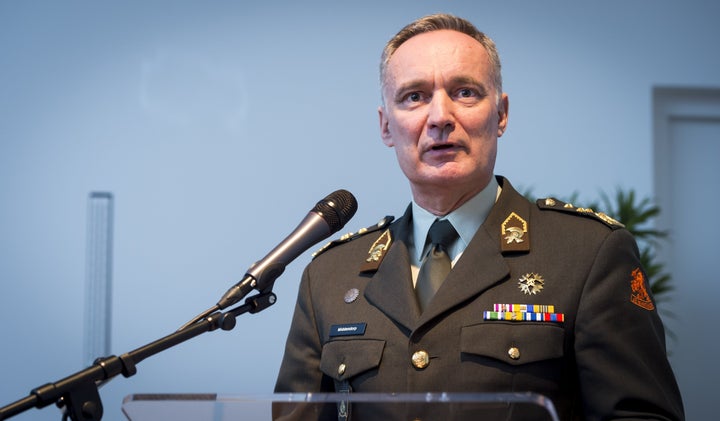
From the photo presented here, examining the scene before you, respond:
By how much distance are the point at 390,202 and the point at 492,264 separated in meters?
2.30

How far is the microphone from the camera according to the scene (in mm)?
1239

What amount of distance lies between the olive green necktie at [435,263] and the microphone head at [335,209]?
222 millimetres

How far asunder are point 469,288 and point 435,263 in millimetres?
117

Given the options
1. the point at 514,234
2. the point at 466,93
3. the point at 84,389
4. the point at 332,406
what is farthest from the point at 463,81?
the point at 84,389

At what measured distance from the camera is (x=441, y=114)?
151 centimetres

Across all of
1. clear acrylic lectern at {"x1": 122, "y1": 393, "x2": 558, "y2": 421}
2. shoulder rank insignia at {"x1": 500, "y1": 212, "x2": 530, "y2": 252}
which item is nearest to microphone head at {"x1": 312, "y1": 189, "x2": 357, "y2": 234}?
shoulder rank insignia at {"x1": 500, "y1": 212, "x2": 530, "y2": 252}

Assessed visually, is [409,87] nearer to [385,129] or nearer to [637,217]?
[385,129]

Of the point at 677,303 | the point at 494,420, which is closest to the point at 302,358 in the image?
the point at 494,420

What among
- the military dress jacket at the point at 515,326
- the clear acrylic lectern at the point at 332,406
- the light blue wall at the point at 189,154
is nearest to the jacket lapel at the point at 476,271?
the military dress jacket at the point at 515,326

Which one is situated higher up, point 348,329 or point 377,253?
point 377,253

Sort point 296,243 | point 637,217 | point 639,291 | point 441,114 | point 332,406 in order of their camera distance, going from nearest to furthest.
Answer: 1. point 332,406
2. point 296,243
3. point 639,291
4. point 441,114
5. point 637,217

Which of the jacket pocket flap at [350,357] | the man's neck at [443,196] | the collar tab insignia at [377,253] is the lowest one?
the jacket pocket flap at [350,357]

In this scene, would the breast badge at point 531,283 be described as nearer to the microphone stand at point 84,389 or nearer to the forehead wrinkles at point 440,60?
the forehead wrinkles at point 440,60

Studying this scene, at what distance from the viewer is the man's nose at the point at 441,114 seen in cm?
152
